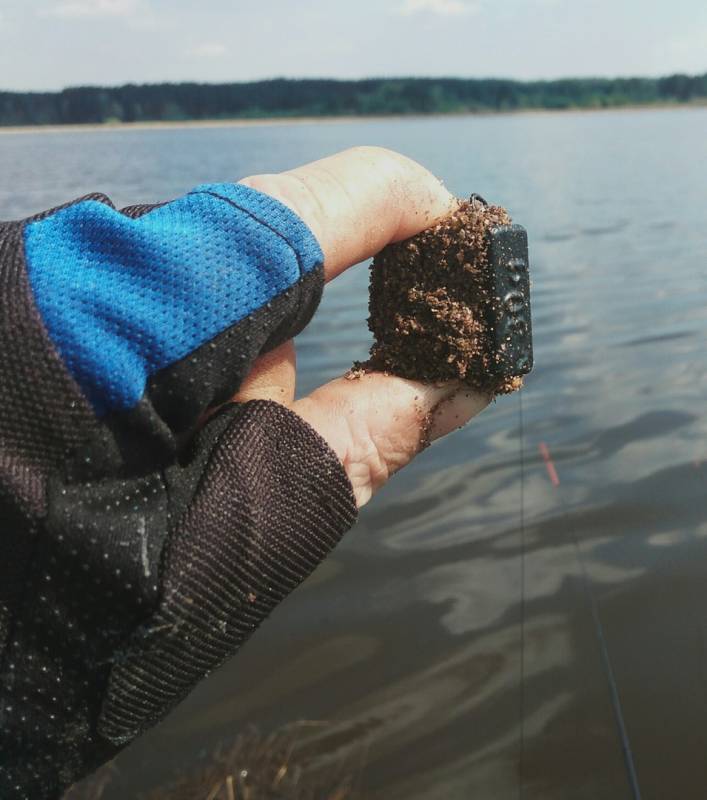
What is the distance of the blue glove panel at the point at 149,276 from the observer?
1325mm

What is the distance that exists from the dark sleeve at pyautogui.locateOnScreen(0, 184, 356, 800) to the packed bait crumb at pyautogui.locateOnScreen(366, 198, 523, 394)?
372 mm

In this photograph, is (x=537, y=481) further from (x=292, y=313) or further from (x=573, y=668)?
(x=292, y=313)

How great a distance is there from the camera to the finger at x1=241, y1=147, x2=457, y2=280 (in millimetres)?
1614

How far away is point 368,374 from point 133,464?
0.62 m

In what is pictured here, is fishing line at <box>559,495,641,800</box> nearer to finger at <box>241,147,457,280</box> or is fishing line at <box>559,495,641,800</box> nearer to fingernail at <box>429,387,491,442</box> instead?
fingernail at <box>429,387,491,442</box>

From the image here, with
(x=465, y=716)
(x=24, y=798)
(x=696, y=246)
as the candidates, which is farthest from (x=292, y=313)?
(x=696, y=246)

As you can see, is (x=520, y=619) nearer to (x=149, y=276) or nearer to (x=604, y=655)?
(x=604, y=655)

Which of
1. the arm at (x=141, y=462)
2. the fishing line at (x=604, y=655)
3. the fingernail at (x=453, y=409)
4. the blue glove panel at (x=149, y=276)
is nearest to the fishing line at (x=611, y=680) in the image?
the fishing line at (x=604, y=655)

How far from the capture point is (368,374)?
187cm

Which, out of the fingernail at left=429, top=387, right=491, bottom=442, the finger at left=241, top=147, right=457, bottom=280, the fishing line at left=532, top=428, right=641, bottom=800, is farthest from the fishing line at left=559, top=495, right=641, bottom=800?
the finger at left=241, top=147, right=457, bottom=280

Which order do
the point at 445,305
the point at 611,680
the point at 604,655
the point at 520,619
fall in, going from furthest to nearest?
the point at 520,619, the point at 604,655, the point at 611,680, the point at 445,305

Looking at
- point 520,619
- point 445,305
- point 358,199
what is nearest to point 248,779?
point 520,619

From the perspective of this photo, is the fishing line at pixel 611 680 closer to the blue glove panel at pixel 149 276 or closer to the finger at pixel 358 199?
the finger at pixel 358 199

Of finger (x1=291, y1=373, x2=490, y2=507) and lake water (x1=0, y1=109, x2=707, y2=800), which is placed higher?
finger (x1=291, y1=373, x2=490, y2=507)
